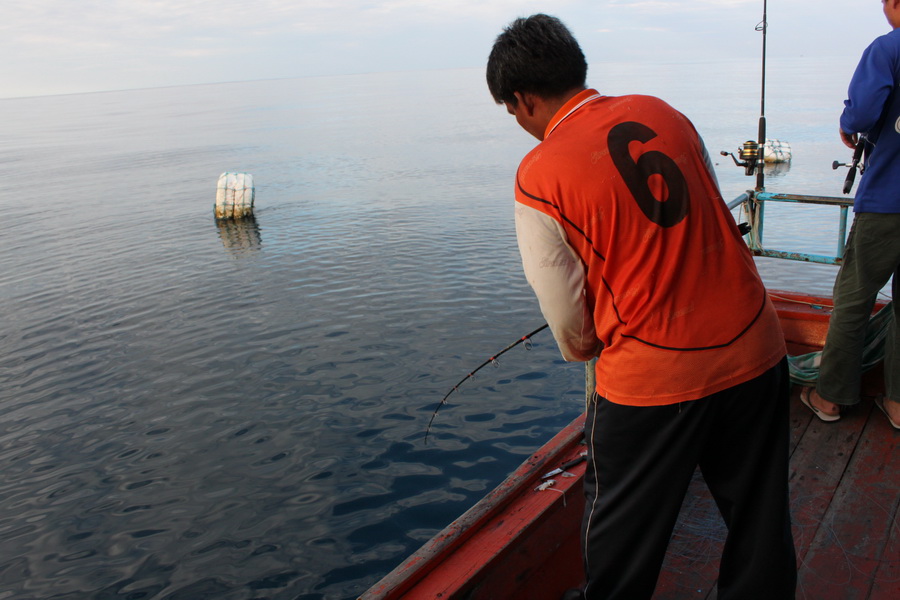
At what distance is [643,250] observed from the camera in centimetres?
172

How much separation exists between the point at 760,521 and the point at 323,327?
823 centimetres

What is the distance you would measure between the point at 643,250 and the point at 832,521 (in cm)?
196

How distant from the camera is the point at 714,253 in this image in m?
1.78

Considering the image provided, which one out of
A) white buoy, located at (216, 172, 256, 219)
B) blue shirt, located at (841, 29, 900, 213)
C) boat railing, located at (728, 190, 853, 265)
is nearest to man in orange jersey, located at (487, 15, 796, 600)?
blue shirt, located at (841, 29, 900, 213)

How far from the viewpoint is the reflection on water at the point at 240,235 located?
15391 millimetres

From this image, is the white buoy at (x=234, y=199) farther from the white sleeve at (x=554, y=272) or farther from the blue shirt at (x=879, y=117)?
the white sleeve at (x=554, y=272)

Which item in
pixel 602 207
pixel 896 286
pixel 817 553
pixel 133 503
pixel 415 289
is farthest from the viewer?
pixel 415 289

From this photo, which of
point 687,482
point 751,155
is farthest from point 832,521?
point 751,155

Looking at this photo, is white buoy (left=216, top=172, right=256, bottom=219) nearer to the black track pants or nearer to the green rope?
the green rope

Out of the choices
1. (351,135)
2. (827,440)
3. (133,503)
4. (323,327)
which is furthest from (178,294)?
(351,135)

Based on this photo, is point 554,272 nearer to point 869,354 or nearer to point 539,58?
point 539,58

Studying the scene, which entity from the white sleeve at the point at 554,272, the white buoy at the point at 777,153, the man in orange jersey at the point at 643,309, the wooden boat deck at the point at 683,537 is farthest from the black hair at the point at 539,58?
the white buoy at the point at 777,153

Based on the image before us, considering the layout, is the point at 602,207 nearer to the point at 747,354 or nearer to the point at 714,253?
the point at 714,253

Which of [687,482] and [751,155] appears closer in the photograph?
[687,482]
